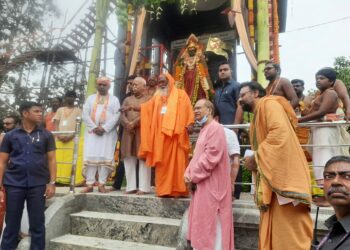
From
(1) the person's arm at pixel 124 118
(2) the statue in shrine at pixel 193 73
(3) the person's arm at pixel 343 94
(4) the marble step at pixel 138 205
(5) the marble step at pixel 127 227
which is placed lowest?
(5) the marble step at pixel 127 227

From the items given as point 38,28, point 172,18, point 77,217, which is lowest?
point 77,217

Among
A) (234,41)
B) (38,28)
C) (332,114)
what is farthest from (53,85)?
(332,114)

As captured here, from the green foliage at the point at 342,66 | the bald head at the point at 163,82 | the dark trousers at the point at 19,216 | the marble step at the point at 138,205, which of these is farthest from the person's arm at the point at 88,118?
the green foliage at the point at 342,66

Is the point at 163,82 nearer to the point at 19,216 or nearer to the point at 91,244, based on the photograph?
the point at 91,244

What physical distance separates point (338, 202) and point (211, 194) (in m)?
1.67

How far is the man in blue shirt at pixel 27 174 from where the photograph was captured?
11.3 ft

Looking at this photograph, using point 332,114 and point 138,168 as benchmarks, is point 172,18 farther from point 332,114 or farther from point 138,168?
point 332,114

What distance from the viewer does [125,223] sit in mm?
3885

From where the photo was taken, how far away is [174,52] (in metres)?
9.99

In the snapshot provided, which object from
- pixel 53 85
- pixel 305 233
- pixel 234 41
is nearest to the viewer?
pixel 305 233

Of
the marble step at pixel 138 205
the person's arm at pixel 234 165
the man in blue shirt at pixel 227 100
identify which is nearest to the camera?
the person's arm at pixel 234 165

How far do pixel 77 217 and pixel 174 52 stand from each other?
681 centimetres

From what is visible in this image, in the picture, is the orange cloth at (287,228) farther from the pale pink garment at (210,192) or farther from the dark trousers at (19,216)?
the dark trousers at (19,216)

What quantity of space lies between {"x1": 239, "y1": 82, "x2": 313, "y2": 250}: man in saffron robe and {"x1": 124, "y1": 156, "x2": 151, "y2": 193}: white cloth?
2117 mm
